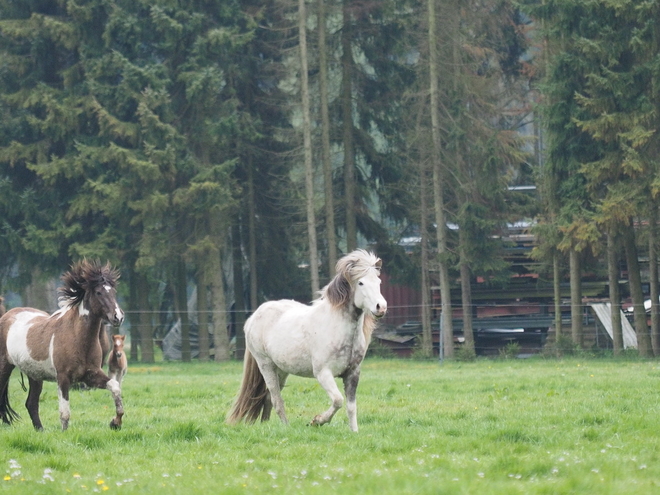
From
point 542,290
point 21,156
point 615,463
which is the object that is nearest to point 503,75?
point 542,290

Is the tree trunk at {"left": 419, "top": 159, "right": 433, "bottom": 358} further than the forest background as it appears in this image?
Yes

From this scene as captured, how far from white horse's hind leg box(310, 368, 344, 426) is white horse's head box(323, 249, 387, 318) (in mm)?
764

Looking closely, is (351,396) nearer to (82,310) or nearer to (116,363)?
(82,310)

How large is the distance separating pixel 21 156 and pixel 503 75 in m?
17.8

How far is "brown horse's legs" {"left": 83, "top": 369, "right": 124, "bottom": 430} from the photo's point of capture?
33.3ft

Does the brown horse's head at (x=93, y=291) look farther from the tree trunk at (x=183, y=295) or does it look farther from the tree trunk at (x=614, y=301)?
the tree trunk at (x=183, y=295)

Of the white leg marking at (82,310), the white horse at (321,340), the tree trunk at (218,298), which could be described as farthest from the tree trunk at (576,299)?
the white leg marking at (82,310)

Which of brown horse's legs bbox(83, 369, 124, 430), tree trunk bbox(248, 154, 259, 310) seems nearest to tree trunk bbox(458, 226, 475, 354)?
tree trunk bbox(248, 154, 259, 310)

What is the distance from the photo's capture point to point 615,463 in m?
7.57

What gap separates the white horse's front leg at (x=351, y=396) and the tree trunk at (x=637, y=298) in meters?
17.4

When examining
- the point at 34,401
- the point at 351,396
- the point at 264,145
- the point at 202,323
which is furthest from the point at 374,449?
the point at 264,145

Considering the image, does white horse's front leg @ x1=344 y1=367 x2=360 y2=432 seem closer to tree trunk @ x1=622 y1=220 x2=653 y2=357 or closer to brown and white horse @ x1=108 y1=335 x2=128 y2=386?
brown and white horse @ x1=108 y1=335 x2=128 y2=386

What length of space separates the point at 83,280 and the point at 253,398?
242 cm

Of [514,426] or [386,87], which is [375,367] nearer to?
[386,87]
